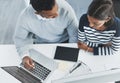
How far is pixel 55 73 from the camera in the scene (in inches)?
59.0

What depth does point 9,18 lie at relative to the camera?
2.49 meters

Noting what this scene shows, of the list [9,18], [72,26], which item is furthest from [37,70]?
[9,18]

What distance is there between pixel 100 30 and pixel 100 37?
0.18ft

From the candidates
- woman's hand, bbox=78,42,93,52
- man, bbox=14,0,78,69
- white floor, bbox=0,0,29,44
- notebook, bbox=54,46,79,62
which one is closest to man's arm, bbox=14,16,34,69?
man, bbox=14,0,78,69

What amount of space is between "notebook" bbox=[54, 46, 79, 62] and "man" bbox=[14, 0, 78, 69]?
13 centimetres

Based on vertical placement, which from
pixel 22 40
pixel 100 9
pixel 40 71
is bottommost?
pixel 40 71

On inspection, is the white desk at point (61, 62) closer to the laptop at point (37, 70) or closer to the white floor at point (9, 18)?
the laptop at point (37, 70)

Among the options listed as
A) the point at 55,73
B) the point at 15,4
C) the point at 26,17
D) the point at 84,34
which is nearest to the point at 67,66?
the point at 55,73

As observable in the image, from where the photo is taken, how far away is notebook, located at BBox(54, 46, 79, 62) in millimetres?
1590

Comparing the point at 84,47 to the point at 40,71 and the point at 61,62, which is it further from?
the point at 40,71

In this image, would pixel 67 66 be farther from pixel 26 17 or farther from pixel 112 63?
pixel 26 17

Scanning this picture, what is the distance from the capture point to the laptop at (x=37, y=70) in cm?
145

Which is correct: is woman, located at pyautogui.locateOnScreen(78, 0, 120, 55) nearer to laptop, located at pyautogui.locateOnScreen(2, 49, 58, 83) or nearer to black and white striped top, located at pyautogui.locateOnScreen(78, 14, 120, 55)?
black and white striped top, located at pyautogui.locateOnScreen(78, 14, 120, 55)

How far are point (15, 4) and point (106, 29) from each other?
1229 millimetres
